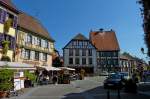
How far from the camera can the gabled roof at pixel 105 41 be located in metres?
79.6

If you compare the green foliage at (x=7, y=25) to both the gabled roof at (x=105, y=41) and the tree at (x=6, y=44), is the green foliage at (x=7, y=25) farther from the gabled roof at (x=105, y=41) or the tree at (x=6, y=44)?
the gabled roof at (x=105, y=41)

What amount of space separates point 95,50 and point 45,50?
1190 inches

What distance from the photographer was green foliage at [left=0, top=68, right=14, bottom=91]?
63.9 feet

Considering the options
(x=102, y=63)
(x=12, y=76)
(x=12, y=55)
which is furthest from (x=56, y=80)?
(x=102, y=63)

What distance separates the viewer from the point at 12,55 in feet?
104

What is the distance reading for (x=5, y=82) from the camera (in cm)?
1977

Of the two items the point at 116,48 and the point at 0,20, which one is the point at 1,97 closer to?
the point at 0,20

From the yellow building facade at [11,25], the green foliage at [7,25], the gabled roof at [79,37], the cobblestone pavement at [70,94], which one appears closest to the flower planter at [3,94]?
the cobblestone pavement at [70,94]

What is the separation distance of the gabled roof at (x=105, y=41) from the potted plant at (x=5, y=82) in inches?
2351

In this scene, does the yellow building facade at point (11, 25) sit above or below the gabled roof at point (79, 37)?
below

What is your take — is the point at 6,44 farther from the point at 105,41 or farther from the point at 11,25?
the point at 105,41

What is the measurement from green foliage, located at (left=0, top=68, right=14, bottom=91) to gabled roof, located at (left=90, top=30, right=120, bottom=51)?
2348 inches

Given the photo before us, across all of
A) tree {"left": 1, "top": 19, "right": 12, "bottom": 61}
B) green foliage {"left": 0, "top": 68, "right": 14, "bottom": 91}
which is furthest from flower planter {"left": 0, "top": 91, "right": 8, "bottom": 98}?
tree {"left": 1, "top": 19, "right": 12, "bottom": 61}

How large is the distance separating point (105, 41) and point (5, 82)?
62956 mm
